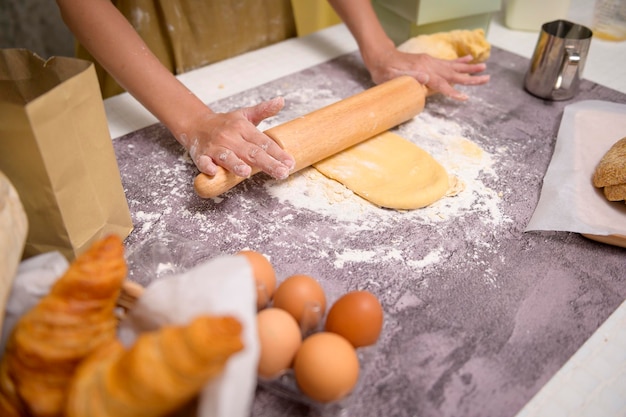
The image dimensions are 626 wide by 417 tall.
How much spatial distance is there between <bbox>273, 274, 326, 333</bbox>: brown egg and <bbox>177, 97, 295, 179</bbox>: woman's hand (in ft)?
1.14

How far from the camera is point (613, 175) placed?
109 centimetres

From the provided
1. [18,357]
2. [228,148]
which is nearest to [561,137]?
[228,148]

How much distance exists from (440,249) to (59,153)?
28.5 inches

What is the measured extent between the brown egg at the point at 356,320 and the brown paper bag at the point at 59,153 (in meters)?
0.46

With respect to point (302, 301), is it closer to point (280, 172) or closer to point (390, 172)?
point (280, 172)

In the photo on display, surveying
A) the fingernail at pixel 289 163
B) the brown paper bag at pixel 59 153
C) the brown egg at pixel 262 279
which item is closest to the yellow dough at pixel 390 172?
the fingernail at pixel 289 163

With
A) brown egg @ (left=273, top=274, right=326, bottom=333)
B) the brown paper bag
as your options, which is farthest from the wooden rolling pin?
brown egg @ (left=273, top=274, right=326, bottom=333)

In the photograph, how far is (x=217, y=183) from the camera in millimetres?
1064

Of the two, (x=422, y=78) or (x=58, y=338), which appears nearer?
(x=58, y=338)

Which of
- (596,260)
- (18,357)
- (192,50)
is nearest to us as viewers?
(18,357)

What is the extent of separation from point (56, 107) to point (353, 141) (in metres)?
0.69

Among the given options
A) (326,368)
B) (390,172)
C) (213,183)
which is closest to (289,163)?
(213,183)

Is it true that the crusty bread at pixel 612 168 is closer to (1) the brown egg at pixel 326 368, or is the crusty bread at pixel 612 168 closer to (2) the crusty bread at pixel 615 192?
(2) the crusty bread at pixel 615 192

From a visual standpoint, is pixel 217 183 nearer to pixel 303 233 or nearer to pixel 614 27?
pixel 303 233
